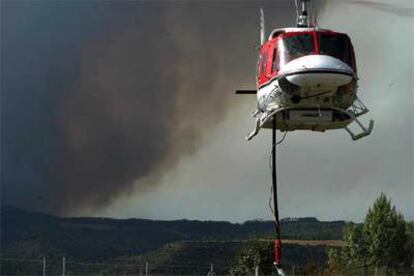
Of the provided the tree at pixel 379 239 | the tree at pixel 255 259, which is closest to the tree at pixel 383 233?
the tree at pixel 379 239

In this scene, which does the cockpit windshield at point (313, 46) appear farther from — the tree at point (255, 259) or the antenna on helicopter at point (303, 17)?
the tree at point (255, 259)

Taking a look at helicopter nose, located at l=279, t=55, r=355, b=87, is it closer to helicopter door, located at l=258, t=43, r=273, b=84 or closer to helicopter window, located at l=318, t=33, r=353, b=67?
helicopter window, located at l=318, t=33, r=353, b=67

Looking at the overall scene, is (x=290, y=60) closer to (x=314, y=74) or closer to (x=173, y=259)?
(x=314, y=74)

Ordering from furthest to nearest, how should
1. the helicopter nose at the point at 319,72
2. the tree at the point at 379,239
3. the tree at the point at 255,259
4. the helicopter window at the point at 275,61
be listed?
1. the tree at the point at 379,239
2. the tree at the point at 255,259
3. the helicopter window at the point at 275,61
4. the helicopter nose at the point at 319,72

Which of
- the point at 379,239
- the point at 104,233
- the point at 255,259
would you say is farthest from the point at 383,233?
the point at 255,259

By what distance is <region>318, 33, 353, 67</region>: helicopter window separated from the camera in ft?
70.2

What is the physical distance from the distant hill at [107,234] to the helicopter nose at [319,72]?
68.8m

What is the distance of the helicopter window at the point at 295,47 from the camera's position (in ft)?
70.3

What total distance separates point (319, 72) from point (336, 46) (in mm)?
1527

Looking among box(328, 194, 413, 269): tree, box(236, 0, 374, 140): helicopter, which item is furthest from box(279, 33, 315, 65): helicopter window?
box(328, 194, 413, 269): tree

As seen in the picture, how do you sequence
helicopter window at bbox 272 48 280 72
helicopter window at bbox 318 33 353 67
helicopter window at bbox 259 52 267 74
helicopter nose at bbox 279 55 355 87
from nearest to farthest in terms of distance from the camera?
helicopter nose at bbox 279 55 355 87 → helicopter window at bbox 318 33 353 67 → helicopter window at bbox 272 48 280 72 → helicopter window at bbox 259 52 267 74

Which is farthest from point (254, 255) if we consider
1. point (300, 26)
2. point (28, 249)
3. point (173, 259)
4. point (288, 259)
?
point (28, 249)

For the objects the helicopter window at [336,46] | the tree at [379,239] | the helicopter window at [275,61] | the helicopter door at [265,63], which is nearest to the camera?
the helicopter window at [336,46]

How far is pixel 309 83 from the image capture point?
20.6 metres
